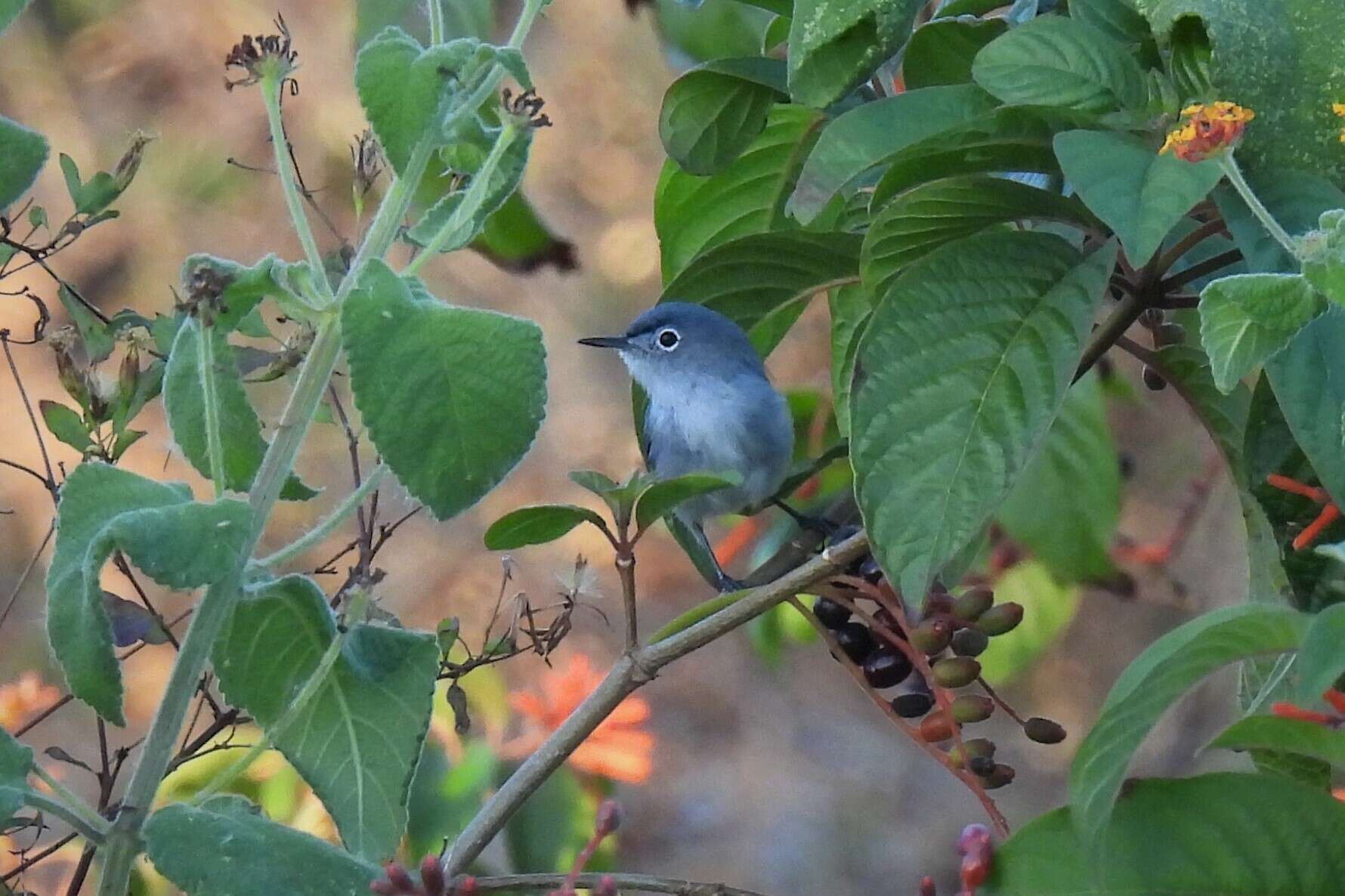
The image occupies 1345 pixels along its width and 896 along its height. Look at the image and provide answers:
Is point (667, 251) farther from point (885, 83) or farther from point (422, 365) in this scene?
point (422, 365)

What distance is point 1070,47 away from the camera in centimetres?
60

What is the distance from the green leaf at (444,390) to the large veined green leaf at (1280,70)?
0.29 meters

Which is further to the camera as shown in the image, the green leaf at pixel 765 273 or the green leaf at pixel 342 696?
the green leaf at pixel 765 273

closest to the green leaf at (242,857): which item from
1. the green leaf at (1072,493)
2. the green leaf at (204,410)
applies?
the green leaf at (204,410)

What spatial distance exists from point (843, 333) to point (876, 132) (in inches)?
8.7

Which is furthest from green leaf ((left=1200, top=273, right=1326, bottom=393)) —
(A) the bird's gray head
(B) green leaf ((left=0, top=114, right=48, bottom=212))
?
(A) the bird's gray head

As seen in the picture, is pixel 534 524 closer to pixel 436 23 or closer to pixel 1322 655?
pixel 436 23

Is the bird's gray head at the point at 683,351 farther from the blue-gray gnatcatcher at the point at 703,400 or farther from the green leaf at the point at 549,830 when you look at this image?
the green leaf at the point at 549,830

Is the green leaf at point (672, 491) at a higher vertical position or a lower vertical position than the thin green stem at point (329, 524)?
lower

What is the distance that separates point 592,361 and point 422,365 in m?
2.20

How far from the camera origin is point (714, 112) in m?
0.79

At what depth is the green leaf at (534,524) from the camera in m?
0.64

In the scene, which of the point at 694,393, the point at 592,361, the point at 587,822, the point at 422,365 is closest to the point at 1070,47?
the point at 422,365

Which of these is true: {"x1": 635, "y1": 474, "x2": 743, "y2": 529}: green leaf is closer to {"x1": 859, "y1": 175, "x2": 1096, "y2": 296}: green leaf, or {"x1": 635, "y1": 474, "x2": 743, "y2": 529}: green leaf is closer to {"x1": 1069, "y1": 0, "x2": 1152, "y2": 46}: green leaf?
{"x1": 859, "y1": 175, "x2": 1096, "y2": 296}: green leaf
